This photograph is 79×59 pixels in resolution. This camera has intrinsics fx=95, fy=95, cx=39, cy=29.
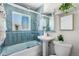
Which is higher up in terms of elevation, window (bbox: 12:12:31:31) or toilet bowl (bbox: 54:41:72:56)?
window (bbox: 12:12:31:31)

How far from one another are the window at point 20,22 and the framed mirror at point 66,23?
573 millimetres

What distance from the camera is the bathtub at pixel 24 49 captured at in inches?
61.3

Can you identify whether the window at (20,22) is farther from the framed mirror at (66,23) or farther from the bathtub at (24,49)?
the framed mirror at (66,23)

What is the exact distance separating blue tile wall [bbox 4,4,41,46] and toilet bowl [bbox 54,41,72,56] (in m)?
0.40

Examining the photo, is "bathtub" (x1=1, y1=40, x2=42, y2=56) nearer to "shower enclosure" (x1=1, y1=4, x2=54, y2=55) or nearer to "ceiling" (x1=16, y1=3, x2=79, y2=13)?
"shower enclosure" (x1=1, y1=4, x2=54, y2=55)

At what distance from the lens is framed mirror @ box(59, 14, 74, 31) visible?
5.28 feet

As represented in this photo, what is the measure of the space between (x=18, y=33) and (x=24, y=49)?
29 centimetres

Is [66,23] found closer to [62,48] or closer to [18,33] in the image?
[62,48]

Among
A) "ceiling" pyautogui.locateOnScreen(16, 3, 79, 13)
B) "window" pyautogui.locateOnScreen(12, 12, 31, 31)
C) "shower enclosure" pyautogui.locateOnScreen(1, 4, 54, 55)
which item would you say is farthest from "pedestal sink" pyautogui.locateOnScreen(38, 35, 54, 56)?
"ceiling" pyautogui.locateOnScreen(16, 3, 79, 13)

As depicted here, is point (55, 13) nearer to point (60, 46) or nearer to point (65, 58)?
point (60, 46)

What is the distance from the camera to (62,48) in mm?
1627

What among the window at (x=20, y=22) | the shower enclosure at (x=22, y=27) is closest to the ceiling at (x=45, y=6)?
the shower enclosure at (x=22, y=27)

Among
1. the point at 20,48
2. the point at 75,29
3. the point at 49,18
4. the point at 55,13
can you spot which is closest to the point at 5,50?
the point at 20,48

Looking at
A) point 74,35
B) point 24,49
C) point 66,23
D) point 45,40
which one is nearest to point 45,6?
point 66,23
